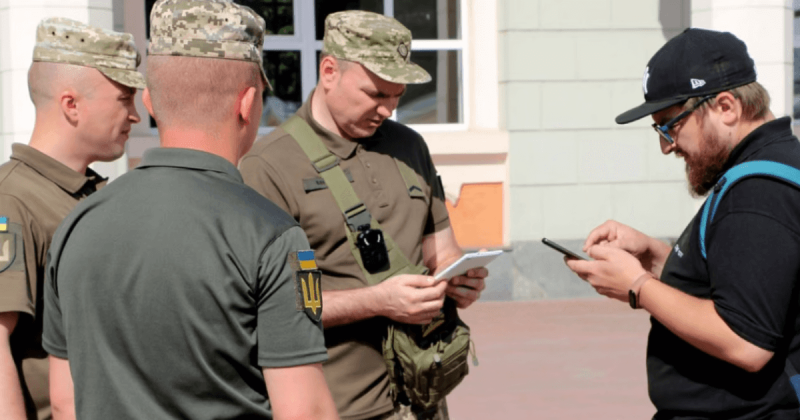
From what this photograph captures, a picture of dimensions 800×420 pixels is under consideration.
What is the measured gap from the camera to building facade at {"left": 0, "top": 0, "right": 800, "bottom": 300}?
363 inches

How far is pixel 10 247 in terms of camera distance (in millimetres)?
Result: 2252

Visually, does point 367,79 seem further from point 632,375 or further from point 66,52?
point 632,375

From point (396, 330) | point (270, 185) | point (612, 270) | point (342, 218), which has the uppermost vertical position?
point (270, 185)

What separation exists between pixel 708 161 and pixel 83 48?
166cm

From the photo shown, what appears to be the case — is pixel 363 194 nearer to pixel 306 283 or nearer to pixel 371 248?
pixel 371 248

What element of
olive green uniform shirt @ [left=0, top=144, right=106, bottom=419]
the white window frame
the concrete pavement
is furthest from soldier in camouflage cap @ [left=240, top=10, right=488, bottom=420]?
the white window frame

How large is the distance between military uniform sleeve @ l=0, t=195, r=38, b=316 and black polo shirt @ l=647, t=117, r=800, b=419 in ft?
4.97

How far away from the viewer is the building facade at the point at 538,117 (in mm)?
9211

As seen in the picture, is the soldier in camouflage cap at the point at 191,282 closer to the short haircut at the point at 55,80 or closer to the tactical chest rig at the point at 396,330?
the short haircut at the point at 55,80

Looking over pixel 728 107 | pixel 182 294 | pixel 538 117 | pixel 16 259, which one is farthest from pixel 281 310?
pixel 538 117

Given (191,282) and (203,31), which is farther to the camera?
(203,31)

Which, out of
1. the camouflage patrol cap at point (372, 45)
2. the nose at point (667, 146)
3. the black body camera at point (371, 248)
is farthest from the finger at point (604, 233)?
the camouflage patrol cap at point (372, 45)

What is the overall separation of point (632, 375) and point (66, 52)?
4.88 metres

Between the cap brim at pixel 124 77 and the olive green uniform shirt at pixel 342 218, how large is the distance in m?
0.40
